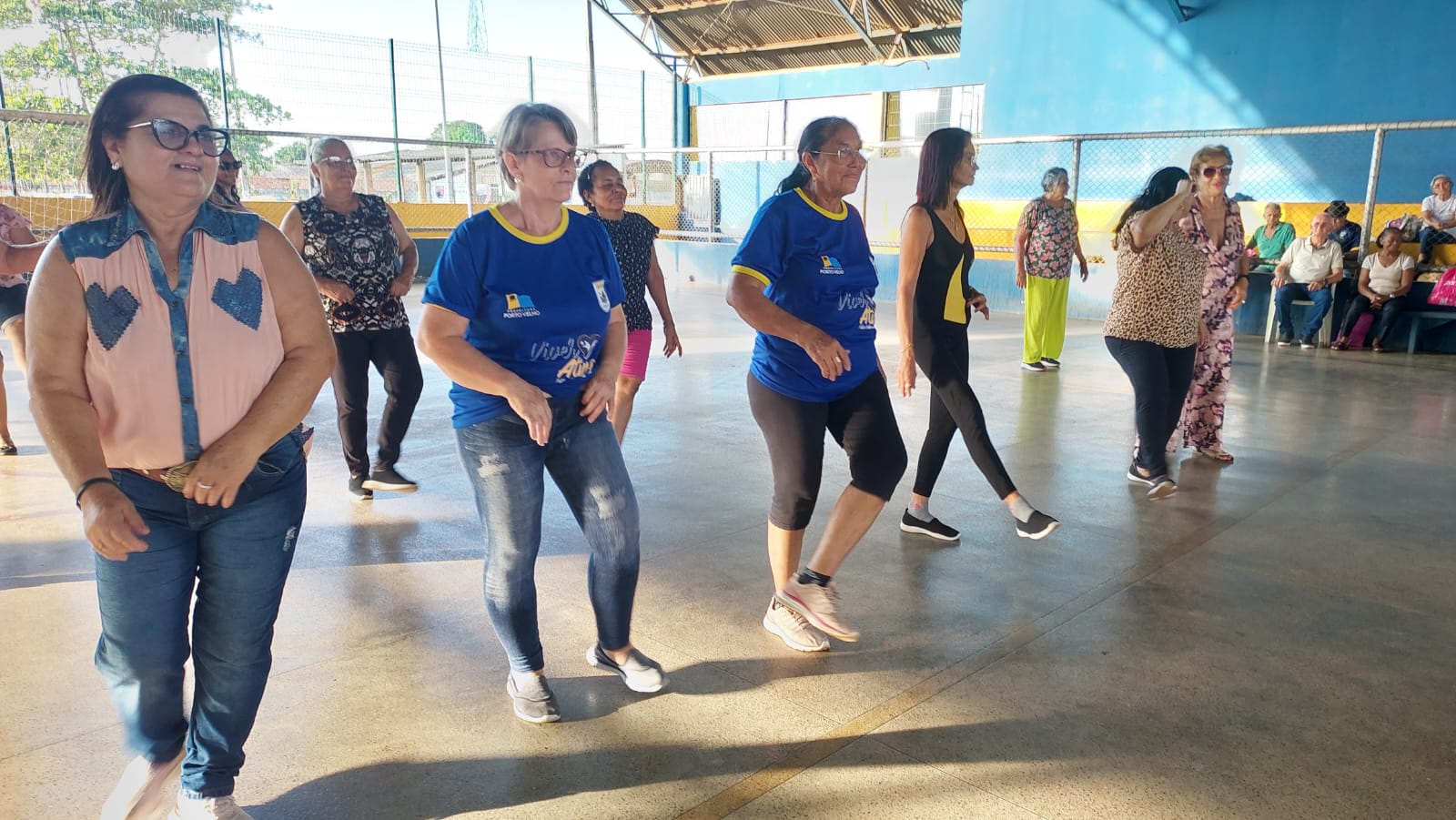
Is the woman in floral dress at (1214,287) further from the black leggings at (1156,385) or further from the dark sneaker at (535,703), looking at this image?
the dark sneaker at (535,703)

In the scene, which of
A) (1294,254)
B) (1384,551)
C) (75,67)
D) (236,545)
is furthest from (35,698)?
(75,67)

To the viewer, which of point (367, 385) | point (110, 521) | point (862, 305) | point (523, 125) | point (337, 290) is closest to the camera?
point (110, 521)

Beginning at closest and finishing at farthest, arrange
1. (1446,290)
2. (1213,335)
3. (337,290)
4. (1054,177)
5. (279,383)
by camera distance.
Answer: (279,383), (337,290), (1213,335), (1054,177), (1446,290)

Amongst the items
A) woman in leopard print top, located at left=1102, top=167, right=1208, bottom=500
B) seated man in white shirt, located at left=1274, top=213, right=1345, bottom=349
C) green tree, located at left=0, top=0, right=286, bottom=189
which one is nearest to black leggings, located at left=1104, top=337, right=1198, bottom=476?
woman in leopard print top, located at left=1102, top=167, right=1208, bottom=500

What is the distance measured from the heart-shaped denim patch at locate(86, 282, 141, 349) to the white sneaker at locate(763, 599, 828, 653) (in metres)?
2.10

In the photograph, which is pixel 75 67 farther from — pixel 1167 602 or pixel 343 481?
pixel 1167 602

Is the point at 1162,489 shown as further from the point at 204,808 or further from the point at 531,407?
the point at 204,808

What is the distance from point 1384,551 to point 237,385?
4.48m

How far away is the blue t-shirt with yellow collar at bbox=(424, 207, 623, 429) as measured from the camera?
2473 mm

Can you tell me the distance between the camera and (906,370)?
3.89 m

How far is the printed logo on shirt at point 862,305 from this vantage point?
311cm

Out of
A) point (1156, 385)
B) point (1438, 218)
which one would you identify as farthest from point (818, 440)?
point (1438, 218)

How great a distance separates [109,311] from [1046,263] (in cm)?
819

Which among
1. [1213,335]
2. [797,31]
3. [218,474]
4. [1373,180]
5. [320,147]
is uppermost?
[797,31]
